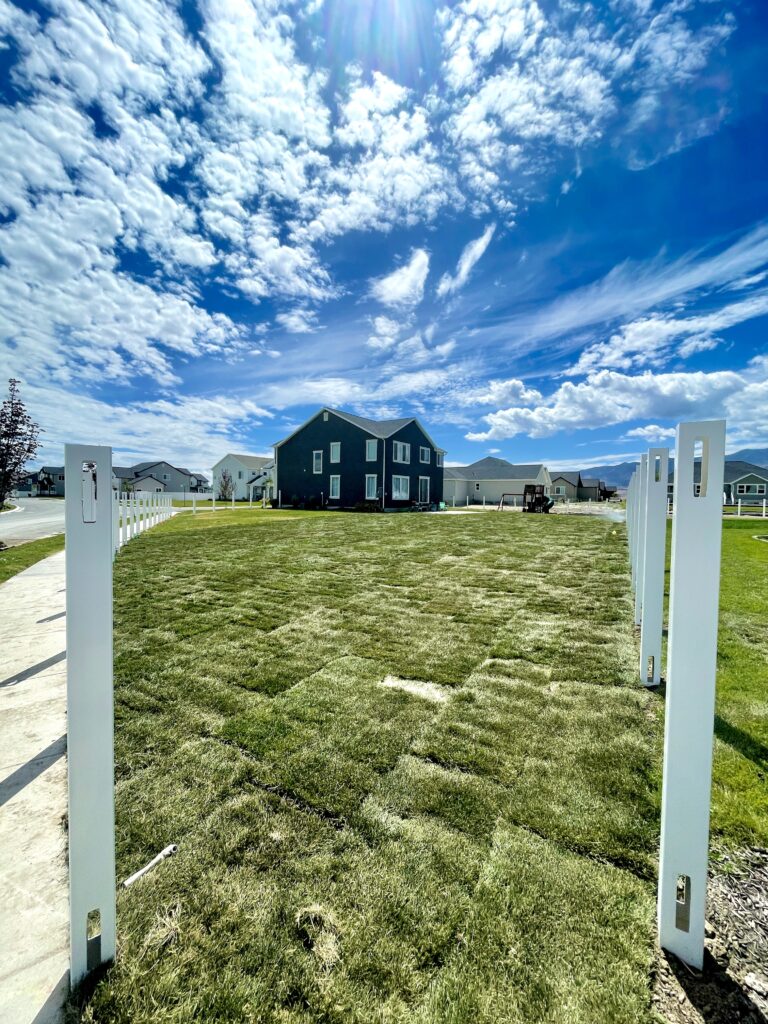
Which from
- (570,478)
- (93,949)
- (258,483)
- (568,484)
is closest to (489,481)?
(568,484)

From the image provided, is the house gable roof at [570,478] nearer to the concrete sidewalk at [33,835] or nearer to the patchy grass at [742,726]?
the patchy grass at [742,726]

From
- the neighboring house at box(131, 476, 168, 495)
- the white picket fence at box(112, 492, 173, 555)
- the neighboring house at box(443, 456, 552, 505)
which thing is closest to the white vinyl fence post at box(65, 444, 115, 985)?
the white picket fence at box(112, 492, 173, 555)

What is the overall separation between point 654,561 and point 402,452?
76.1 feet

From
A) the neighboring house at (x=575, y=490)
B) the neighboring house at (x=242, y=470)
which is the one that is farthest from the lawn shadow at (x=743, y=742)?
the neighboring house at (x=575, y=490)

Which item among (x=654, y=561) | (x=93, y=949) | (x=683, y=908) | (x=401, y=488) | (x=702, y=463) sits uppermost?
(x=401, y=488)

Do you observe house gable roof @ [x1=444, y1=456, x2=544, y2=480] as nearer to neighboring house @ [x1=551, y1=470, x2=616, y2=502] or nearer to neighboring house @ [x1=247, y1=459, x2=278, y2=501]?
neighboring house @ [x1=551, y1=470, x2=616, y2=502]

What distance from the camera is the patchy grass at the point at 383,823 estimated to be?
122cm

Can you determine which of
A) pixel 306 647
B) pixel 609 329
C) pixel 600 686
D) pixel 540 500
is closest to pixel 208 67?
pixel 306 647

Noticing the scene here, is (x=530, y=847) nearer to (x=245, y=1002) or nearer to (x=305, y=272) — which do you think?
(x=245, y=1002)

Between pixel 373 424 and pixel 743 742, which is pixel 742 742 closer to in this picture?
pixel 743 742

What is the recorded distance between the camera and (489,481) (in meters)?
48.1

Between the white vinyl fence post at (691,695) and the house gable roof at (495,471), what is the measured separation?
46.3m

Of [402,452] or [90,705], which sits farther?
[402,452]

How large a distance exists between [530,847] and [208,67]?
11812 mm
